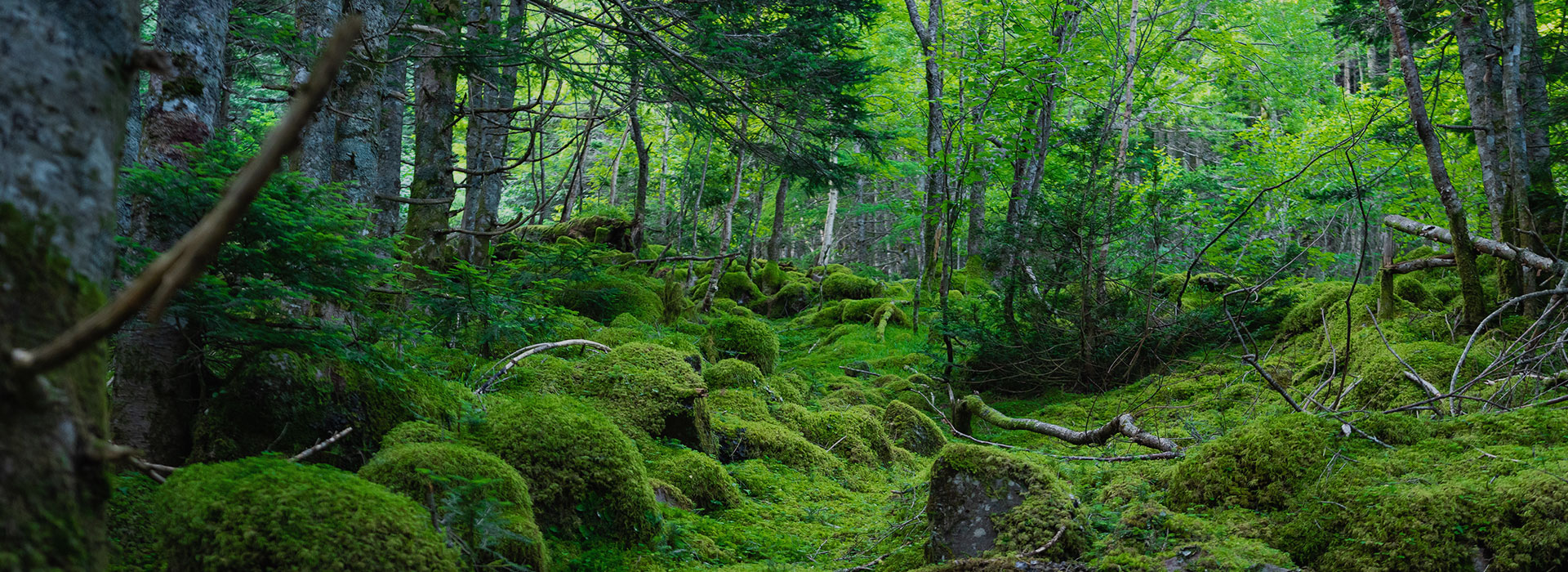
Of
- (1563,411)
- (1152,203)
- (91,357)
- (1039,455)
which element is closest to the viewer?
(91,357)

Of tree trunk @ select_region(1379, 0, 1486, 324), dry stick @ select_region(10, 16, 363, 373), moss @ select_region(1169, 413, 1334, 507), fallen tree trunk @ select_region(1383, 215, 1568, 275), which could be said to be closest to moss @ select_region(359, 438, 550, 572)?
dry stick @ select_region(10, 16, 363, 373)

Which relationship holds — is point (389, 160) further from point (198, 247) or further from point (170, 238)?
point (198, 247)

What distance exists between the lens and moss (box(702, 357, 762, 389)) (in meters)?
7.06

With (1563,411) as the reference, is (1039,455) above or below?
below

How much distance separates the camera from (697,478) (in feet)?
16.0

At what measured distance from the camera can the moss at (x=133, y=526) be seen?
2297 mm

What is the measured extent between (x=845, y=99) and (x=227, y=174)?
6983 mm

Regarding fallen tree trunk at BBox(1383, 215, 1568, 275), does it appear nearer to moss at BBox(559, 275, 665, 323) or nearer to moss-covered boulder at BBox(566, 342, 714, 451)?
moss-covered boulder at BBox(566, 342, 714, 451)

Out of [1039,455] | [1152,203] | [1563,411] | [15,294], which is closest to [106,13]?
[15,294]

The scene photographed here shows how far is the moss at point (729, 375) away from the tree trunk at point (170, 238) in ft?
14.0

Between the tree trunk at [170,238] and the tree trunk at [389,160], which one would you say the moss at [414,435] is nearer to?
the tree trunk at [170,238]

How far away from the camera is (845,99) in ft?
29.4

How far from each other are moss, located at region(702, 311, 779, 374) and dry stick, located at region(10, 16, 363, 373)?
7.62m

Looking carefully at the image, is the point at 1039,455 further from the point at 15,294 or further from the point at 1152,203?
the point at 15,294
